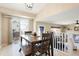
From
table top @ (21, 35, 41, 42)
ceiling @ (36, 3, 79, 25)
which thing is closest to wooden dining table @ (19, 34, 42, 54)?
table top @ (21, 35, 41, 42)

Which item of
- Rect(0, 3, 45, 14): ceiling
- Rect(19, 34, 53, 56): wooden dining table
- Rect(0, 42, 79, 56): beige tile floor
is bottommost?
Rect(0, 42, 79, 56): beige tile floor

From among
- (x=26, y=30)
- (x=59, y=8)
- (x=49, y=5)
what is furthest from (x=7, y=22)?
(x=59, y=8)

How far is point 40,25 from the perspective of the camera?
1.68m

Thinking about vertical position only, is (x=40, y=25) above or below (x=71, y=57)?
above

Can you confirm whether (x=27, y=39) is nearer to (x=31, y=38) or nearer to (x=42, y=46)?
(x=31, y=38)

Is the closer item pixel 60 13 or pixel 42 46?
pixel 60 13

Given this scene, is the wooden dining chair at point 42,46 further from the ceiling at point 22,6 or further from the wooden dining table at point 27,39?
the ceiling at point 22,6

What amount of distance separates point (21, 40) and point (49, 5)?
26.8 inches

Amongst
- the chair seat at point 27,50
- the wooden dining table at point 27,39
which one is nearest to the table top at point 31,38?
the wooden dining table at point 27,39

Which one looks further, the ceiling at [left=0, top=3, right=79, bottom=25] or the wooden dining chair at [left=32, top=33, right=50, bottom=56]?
the wooden dining chair at [left=32, top=33, right=50, bottom=56]

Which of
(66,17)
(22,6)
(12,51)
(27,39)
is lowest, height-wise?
(12,51)

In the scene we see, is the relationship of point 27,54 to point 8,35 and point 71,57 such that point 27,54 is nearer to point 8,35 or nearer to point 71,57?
point 8,35

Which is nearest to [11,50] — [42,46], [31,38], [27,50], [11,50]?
[11,50]

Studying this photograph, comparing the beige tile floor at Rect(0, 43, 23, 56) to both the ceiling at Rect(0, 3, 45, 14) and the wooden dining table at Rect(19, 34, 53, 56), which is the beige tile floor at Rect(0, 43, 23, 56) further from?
the ceiling at Rect(0, 3, 45, 14)
